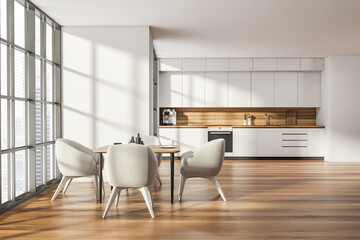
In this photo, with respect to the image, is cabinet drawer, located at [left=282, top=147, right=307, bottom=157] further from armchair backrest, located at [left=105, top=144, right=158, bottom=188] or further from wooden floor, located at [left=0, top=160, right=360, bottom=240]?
armchair backrest, located at [left=105, top=144, right=158, bottom=188]

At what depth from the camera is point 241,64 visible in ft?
29.3

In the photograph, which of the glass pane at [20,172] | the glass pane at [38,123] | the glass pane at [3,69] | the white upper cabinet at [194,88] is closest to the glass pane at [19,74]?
the glass pane at [3,69]

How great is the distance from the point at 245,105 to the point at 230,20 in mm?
3957

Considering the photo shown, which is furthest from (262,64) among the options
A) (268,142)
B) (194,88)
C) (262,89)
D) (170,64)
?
(170,64)

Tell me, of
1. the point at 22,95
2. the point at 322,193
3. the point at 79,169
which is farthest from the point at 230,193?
the point at 22,95

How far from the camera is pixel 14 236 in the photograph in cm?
313

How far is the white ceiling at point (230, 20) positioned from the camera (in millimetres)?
4730

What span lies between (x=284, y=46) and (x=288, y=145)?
8.64ft

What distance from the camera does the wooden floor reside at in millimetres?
3203

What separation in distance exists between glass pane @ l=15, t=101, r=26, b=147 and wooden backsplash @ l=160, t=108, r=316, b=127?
→ 17.4 feet

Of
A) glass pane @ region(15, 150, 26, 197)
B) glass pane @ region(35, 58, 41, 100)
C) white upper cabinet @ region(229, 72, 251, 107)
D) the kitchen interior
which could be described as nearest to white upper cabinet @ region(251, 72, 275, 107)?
the kitchen interior

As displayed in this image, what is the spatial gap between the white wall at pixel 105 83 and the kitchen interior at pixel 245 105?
3.12m

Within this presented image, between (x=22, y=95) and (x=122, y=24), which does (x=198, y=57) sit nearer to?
(x=122, y=24)

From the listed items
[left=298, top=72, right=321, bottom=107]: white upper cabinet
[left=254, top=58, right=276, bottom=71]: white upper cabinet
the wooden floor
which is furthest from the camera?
[left=298, top=72, right=321, bottom=107]: white upper cabinet
